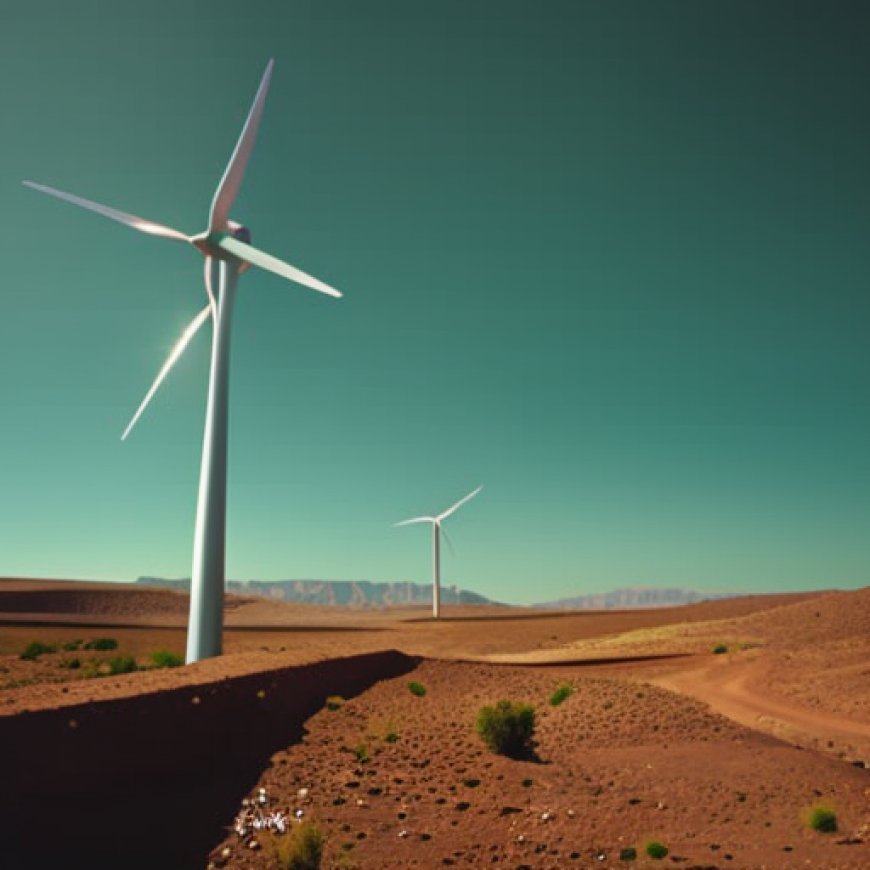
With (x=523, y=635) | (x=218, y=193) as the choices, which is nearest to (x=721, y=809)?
(x=218, y=193)

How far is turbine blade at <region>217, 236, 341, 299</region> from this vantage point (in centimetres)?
3379

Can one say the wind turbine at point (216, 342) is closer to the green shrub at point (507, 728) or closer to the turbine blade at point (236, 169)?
the turbine blade at point (236, 169)

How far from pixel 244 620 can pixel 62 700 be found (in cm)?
12219

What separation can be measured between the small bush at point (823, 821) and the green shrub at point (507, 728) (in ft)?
28.9

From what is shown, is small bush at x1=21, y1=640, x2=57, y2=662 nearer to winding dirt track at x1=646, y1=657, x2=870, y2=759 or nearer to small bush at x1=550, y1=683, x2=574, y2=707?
small bush at x1=550, y1=683, x2=574, y2=707

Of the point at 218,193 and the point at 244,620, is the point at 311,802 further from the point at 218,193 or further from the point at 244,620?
the point at 244,620

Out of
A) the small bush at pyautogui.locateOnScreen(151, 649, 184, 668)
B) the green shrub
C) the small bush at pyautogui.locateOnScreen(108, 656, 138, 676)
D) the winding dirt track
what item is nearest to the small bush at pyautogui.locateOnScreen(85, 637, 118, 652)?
the small bush at pyautogui.locateOnScreen(151, 649, 184, 668)

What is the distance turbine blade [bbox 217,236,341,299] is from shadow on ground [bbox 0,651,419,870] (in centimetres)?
1650

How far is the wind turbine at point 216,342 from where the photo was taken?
117 ft

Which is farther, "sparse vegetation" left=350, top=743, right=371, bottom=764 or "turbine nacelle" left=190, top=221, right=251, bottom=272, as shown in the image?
"turbine nacelle" left=190, top=221, right=251, bottom=272

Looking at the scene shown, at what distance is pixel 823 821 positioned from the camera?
733 inches

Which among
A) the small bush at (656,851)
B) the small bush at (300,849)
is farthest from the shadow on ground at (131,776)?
the small bush at (656,851)

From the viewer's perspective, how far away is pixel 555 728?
92.5ft

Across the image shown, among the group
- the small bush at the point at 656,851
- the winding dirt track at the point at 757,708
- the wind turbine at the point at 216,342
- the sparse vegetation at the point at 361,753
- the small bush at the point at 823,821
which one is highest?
the wind turbine at the point at 216,342
